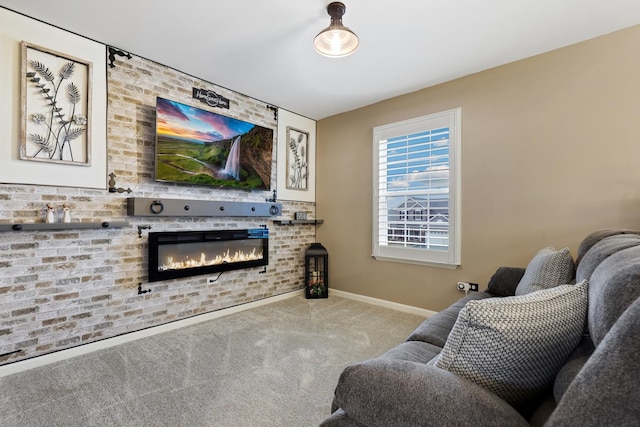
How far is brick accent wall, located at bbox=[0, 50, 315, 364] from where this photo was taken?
7.66 feet

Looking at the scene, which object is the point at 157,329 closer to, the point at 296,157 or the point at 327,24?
the point at 296,157

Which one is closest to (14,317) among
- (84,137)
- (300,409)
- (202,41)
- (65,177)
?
(65,177)

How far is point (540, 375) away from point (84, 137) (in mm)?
3402

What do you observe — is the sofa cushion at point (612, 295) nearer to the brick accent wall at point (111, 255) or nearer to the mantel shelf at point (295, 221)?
the brick accent wall at point (111, 255)

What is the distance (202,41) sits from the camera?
107 inches

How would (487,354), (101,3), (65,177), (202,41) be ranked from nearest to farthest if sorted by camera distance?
(487,354) → (101,3) → (65,177) → (202,41)

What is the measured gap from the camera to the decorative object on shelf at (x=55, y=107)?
2357 millimetres

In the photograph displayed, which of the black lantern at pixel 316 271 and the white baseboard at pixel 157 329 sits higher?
the black lantern at pixel 316 271

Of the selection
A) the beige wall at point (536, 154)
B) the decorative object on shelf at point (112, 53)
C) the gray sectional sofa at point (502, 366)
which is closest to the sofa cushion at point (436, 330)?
the gray sectional sofa at point (502, 366)

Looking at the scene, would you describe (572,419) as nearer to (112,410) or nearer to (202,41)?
(112,410)

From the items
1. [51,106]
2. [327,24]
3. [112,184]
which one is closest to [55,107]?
[51,106]

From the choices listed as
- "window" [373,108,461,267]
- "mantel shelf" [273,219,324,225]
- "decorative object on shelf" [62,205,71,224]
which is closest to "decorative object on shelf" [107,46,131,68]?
"decorative object on shelf" [62,205,71,224]

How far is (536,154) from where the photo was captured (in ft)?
9.42

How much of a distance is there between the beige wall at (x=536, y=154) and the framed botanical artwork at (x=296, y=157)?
1.17 metres
